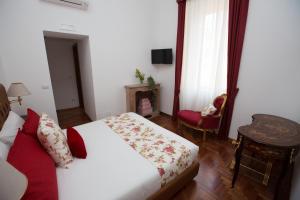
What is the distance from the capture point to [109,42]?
313cm

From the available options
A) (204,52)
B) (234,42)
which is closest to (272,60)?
(234,42)

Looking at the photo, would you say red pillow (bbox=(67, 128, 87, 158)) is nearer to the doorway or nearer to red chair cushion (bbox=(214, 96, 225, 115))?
red chair cushion (bbox=(214, 96, 225, 115))

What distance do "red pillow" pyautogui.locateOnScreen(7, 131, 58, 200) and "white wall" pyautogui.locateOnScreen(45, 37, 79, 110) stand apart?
389 centimetres

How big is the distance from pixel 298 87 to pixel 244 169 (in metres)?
1.36

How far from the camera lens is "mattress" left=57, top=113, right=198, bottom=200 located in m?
1.07

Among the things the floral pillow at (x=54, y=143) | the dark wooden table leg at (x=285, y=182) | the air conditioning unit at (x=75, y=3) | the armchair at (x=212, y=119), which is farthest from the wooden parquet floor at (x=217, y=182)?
the air conditioning unit at (x=75, y=3)

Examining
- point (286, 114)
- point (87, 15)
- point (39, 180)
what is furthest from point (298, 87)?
point (87, 15)

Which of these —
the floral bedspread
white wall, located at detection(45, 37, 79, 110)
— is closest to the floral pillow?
the floral bedspread

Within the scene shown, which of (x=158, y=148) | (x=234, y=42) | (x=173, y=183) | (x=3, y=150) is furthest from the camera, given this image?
(x=234, y=42)

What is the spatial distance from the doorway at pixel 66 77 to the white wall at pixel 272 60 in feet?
12.6

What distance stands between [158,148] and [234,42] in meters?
2.19

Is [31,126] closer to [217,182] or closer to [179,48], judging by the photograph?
[217,182]

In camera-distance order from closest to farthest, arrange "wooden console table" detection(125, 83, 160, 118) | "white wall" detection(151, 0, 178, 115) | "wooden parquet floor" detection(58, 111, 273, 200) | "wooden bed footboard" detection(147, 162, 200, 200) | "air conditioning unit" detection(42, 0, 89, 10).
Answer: "wooden bed footboard" detection(147, 162, 200, 200) → "wooden parquet floor" detection(58, 111, 273, 200) → "air conditioning unit" detection(42, 0, 89, 10) → "white wall" detection(151, 0, 178, 115) → "wooden console table" detection(125, 83, 160, 118)

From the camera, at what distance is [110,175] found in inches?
48.0
